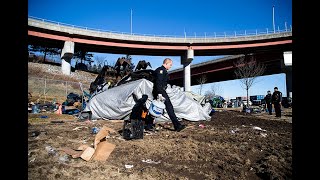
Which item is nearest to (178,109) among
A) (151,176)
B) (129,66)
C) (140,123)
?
(140,123)

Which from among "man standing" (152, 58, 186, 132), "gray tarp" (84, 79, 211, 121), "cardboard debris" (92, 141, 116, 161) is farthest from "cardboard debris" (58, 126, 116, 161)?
"gray tarp" (84, 79, 211, 121)

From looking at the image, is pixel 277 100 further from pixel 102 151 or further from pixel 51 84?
pixel 51 84

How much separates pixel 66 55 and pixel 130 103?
97.3 feet

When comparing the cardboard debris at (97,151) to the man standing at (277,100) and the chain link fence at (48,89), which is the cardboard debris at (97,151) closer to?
the man standing at (277,100)

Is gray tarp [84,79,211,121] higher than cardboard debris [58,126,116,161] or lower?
higher

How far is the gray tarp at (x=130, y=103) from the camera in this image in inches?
300

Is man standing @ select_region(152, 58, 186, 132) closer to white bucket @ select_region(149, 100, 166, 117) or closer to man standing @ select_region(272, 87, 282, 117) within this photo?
white bucket @ select_region(149, 100, 166, 117)

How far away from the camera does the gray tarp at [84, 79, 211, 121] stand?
7.63 meters

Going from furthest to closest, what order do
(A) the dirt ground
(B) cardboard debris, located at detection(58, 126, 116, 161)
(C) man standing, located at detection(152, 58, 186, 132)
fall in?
(C) man standing, located at detection(152, 58, 186, 132)
(B) cardboard debris, located at detection(58, 126, 116, 161)
(A) the dirt ground

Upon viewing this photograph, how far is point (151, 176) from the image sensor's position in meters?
2.41

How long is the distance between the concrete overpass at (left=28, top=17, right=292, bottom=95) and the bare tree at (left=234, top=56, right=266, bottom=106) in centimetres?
256

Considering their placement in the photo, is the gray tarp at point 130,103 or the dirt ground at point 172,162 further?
the gray tarp at point 130,103

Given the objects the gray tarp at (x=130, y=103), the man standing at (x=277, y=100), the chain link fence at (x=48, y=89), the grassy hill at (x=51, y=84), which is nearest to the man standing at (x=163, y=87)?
the gray tarp at (x=130, y=103)

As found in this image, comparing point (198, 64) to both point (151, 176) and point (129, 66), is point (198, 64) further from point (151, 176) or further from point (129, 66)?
point (151, 176)
